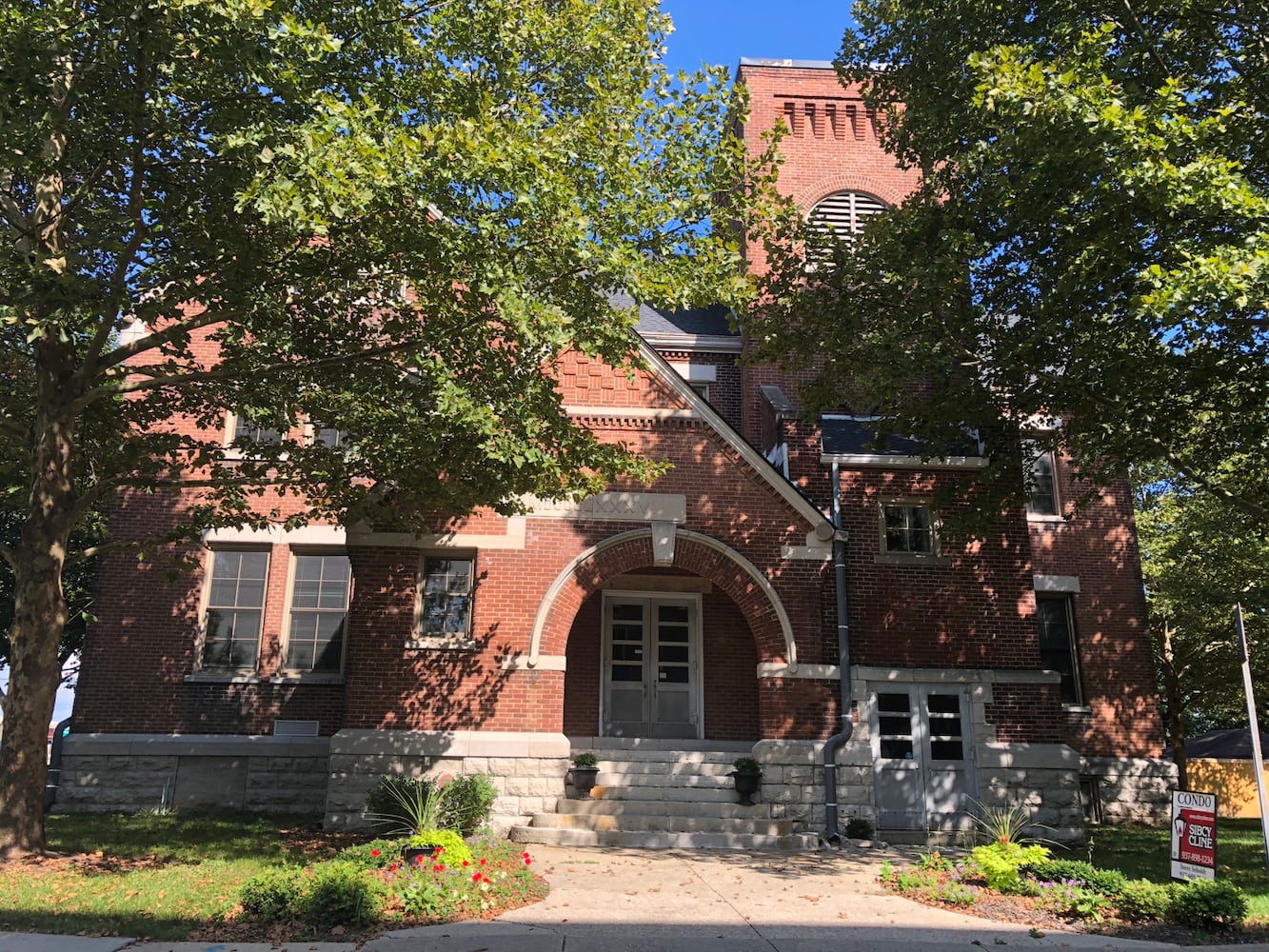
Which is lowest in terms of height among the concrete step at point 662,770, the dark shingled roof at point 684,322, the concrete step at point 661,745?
the concrete step at point 662,770

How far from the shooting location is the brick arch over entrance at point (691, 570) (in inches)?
539

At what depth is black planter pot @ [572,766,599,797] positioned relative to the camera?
1280 centimetres

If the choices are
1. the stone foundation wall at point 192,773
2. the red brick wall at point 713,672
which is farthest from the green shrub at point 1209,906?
the stone foundation wall at point 192,773

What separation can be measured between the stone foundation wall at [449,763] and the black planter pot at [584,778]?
242 millimetres

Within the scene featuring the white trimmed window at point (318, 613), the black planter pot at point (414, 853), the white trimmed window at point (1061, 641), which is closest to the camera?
the black planter pot at point (414, 853)

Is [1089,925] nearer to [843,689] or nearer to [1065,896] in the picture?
[1065,896]

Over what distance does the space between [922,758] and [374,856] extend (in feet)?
28.9

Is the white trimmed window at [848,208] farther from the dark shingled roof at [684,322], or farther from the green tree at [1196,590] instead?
the green tree at [1196,590]

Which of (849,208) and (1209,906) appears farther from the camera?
(849,208)

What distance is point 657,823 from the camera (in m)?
12.3

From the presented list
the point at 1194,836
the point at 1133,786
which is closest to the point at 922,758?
the point at 1194,836

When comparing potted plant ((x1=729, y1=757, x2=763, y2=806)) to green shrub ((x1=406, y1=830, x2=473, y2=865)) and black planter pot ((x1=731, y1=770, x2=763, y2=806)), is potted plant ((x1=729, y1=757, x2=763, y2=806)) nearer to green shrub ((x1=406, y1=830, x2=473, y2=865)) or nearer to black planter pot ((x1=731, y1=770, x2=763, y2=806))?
black planter pot ((x1=731, y1=770, x2=763, y2=806))

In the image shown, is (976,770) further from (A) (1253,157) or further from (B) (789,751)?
(A) (1253,157)

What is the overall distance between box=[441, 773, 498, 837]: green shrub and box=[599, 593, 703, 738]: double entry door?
3.43 metres
